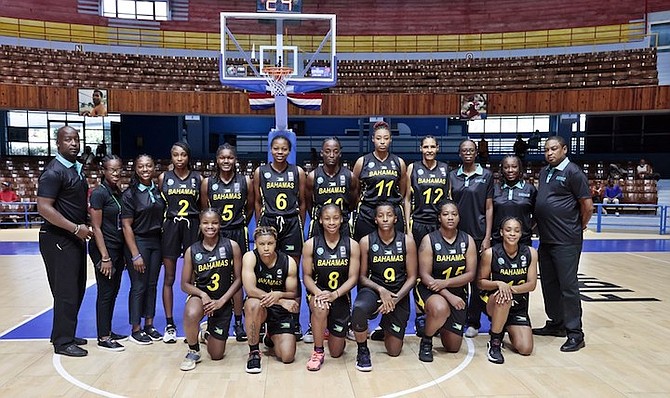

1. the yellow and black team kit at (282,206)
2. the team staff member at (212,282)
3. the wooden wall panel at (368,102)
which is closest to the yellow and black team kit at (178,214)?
the team staff member at (212,282)

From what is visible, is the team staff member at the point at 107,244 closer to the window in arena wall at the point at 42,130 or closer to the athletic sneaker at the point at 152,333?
the athletic sneaker at the point at 152,333

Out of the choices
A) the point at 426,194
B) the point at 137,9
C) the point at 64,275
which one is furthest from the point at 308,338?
the point at 137,9

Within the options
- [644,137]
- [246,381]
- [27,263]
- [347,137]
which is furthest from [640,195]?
[27,263]

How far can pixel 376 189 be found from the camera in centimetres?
453

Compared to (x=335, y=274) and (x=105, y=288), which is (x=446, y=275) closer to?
(x=335, y=274)

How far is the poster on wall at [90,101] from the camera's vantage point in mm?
15648

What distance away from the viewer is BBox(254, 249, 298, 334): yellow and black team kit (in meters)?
4.00

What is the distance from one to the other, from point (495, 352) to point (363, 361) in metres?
1.10

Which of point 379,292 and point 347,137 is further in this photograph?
point 347,137

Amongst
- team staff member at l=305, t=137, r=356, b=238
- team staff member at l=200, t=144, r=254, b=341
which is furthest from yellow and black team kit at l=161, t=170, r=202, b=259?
team staff member at l=305, t=137, r=356, b=238

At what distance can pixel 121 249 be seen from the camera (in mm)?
4340

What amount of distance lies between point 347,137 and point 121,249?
17449 millimetres

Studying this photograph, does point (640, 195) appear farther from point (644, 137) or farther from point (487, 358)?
point (487, 358)

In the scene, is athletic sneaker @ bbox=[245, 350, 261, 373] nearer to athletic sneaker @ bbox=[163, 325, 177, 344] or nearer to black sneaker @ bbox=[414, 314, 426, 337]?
athletic sneaker @ bbox=[163, 325, 177, 344]
